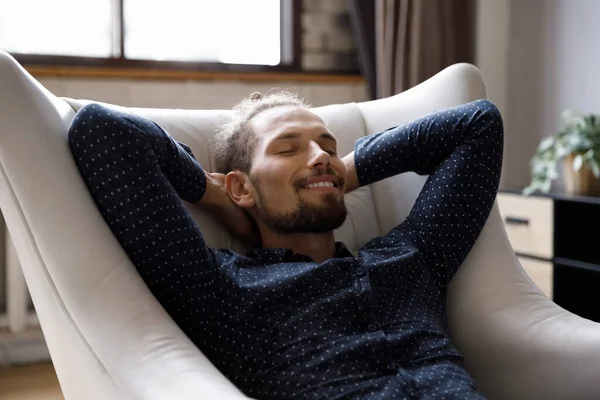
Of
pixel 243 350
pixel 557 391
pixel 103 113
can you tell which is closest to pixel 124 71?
pixel 103 113

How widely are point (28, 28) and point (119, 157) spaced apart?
70.5 inches

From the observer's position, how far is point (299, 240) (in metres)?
1.39

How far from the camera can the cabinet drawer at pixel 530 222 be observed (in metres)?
2.67

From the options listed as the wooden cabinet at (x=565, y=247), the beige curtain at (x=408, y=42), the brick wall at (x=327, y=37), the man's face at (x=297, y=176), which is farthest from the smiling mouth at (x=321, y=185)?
the brick wall at (x=327, y=37)

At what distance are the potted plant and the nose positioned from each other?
5.08 feet

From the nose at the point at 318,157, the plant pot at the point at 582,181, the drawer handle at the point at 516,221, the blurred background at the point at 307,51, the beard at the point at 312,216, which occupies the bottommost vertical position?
the drawer handle at the point at 516,221

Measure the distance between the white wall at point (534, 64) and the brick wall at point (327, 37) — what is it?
60 centimetres

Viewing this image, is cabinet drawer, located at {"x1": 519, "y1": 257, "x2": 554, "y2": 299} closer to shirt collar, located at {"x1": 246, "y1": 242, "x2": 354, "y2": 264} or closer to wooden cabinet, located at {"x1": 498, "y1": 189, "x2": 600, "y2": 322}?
wooden cabinet, located at {"x1": 498, "y1": 189, "x2": 600, "y2": 322}

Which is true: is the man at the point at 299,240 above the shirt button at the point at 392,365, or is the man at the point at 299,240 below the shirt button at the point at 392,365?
above

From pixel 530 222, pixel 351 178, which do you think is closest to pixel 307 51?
pixel 530 222

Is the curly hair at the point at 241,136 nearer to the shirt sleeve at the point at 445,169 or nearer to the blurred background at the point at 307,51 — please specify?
the shirt sleeve at the point at 445,169

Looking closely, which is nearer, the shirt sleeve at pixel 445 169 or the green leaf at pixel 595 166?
the shirt sleeve at pixel 445 169

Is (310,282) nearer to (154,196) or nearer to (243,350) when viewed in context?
(243,350)

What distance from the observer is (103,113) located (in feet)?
3.78
